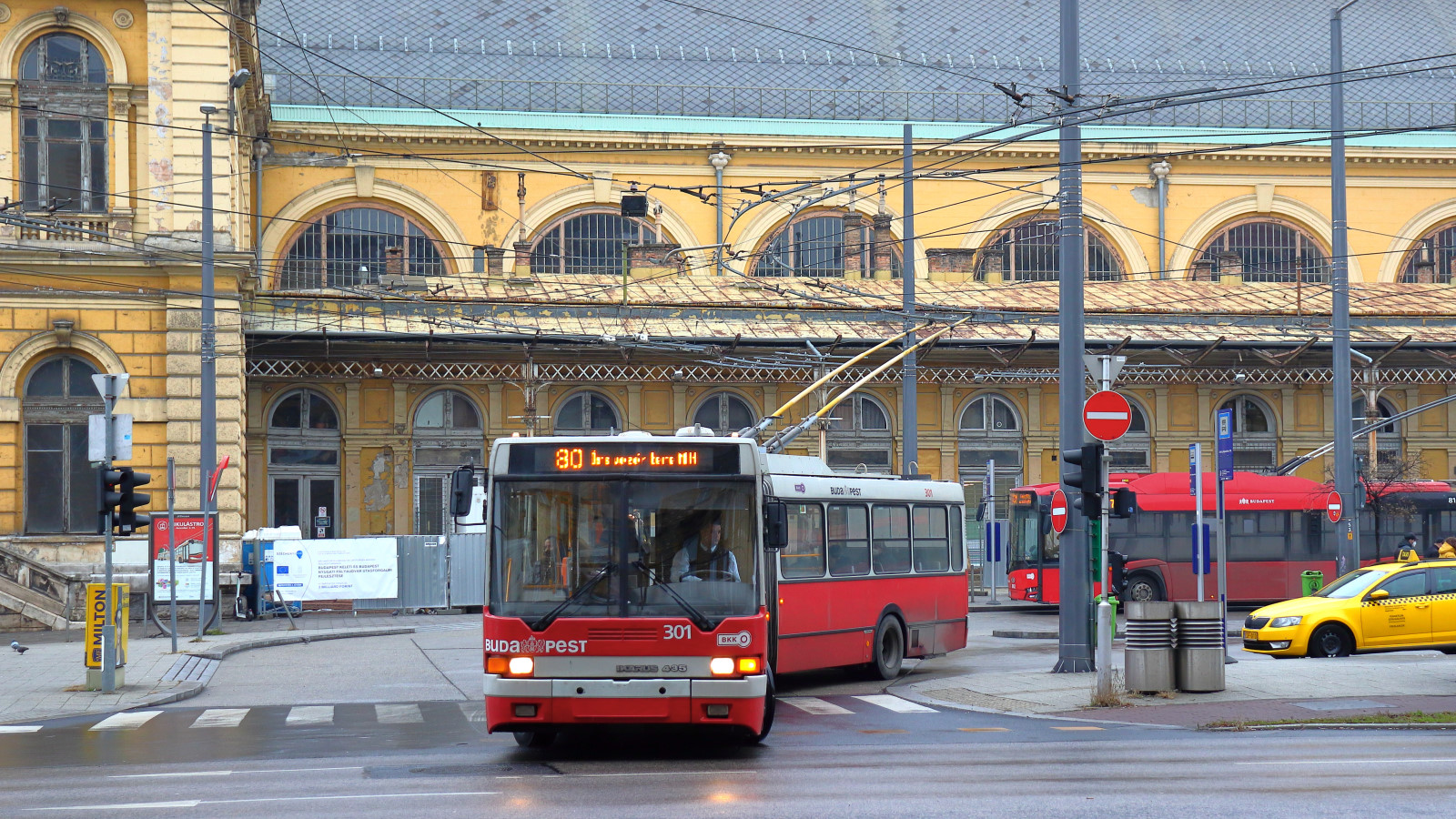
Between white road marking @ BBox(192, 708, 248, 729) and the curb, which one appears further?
the curb

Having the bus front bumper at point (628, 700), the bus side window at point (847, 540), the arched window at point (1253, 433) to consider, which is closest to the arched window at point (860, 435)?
the arched window at point (1253, 433)

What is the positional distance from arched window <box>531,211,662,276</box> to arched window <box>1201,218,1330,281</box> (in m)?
16.4

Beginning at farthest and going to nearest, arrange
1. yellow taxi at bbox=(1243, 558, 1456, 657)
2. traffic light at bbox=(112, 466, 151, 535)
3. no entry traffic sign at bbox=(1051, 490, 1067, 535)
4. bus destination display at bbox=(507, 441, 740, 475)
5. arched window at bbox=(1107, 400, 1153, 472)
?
arched window at bbox=(1107, 400, 1153, 472) < yellow taxi at bbox=(1243, 558, 1456, 657) < traffic light at bbox=(112, 466, 151, 535) < no entry traffic sign at bbox=(1051, 490, 1067, 535) < bus destination display at bbox=(507, 441, 740, 475)

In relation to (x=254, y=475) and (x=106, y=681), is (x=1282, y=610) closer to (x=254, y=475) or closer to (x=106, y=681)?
(x=106, y=681)

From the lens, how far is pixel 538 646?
12.4 metres

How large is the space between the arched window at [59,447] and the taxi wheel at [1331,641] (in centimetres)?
2202

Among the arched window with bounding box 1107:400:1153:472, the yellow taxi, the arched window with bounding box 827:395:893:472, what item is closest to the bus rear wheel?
the yellow taxi

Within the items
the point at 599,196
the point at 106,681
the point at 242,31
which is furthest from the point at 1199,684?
the point at 599,196

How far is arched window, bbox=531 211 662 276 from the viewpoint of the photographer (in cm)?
4466

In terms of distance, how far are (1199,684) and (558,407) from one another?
24920 millimetres

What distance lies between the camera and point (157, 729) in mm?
15461

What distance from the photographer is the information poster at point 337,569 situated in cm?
3319

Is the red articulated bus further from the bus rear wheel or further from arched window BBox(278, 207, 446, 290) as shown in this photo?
arched window BBox(278, 207, 446, 290)

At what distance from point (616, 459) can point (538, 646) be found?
5.22 feet
